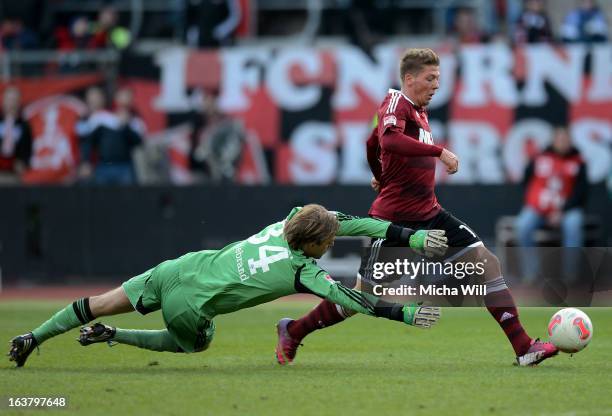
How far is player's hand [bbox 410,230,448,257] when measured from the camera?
27.6 feet

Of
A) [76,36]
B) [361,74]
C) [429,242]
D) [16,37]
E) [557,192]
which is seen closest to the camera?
[429,242]

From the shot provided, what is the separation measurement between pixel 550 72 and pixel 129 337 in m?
11.6

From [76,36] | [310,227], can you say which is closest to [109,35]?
[76,36]

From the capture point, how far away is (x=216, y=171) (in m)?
19.5

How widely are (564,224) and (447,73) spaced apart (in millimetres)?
3039

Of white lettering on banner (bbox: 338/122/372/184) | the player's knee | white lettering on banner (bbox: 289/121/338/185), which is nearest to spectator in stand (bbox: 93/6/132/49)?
white lettering on banner (bbox: 289/121/338/185)

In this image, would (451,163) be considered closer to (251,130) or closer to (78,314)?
(78,314)

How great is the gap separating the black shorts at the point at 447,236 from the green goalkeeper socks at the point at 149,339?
1494mm

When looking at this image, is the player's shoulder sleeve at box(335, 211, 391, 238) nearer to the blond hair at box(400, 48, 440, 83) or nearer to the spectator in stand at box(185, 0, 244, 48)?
the blond hair at box(400, 48, 440, 83)

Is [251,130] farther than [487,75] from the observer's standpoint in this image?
Yes

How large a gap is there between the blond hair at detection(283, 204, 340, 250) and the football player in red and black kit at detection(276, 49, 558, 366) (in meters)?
0.82

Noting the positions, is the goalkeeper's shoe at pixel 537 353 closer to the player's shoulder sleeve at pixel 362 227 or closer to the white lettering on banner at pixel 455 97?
the player's shoulder sleeve at pixel 362 227

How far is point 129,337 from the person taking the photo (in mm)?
8961

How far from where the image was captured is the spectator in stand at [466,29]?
64.5 feet
